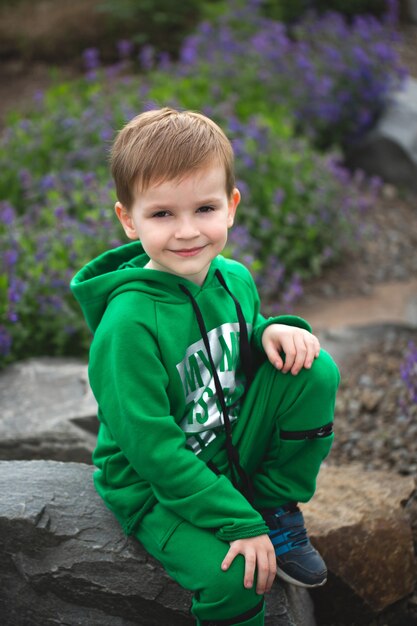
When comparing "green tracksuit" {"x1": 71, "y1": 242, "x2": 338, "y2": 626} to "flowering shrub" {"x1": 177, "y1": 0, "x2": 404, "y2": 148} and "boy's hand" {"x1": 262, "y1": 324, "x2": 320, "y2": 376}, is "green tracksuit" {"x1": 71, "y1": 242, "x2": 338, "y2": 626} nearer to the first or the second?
"boy's hand" {"x1": 262, "y1": 324, "x2": 320, "y2": 376}

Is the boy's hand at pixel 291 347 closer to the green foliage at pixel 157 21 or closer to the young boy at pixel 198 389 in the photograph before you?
the young boy at pixel 198 389

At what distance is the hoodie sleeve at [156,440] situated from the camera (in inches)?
75.3

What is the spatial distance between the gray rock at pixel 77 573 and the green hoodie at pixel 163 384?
0.10 m

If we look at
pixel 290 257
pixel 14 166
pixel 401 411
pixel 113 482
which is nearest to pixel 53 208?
pixel 14 166

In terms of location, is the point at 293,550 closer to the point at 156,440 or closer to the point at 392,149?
the point at 156,440

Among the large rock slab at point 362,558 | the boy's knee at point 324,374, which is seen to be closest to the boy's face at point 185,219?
the boy's knee at point 324,374

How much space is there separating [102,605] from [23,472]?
461 mm

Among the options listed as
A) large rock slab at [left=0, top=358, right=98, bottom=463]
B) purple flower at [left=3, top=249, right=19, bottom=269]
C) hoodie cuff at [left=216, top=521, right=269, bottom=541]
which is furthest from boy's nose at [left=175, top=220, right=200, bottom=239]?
purple flower at [left=3, top=249, right=19, bottom=269]

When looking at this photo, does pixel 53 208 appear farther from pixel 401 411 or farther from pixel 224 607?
pixel 224 607

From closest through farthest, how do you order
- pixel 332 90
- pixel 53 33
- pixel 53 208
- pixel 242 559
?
pixel 242 559
pixel 53 208
pixel 332 90
pixel 53 33

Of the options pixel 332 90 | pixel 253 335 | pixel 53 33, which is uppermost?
pixel 253 335

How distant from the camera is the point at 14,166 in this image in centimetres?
523

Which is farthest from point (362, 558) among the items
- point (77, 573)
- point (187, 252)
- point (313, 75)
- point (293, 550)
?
point (313, 75)

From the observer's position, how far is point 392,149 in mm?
6289
